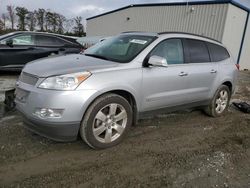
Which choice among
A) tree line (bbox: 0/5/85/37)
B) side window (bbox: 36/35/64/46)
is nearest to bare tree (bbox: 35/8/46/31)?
tree line (bbox: 0/5/85/37)

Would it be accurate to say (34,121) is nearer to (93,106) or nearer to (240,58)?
(93,106)

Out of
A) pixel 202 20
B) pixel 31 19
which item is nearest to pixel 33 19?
pixel 31 19

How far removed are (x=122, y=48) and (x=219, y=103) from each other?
9.06 feet

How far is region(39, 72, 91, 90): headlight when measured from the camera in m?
3.29

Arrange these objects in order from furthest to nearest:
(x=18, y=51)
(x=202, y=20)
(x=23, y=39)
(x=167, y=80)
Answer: (x=202, y=20), (x=23, y=39), (x=18, y=51), (x=167, y=80)

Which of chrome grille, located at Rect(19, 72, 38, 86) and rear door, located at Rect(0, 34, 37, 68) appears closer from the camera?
chrome grille, located at Rect(19, 72, 38, 86)

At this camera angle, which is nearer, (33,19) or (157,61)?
(157,61)

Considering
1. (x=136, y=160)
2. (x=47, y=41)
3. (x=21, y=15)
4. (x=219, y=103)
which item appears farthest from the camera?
(x=21, y=15)

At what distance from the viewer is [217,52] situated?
566cm

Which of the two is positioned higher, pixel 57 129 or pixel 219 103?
pixel 57 129

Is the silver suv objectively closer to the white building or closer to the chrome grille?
the chrome grille

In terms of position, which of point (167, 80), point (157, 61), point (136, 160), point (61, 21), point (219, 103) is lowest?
point (136, 160)

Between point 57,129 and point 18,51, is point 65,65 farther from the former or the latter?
point 18,51

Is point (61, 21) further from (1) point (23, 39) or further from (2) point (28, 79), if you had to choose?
(2) point (28, 79)
